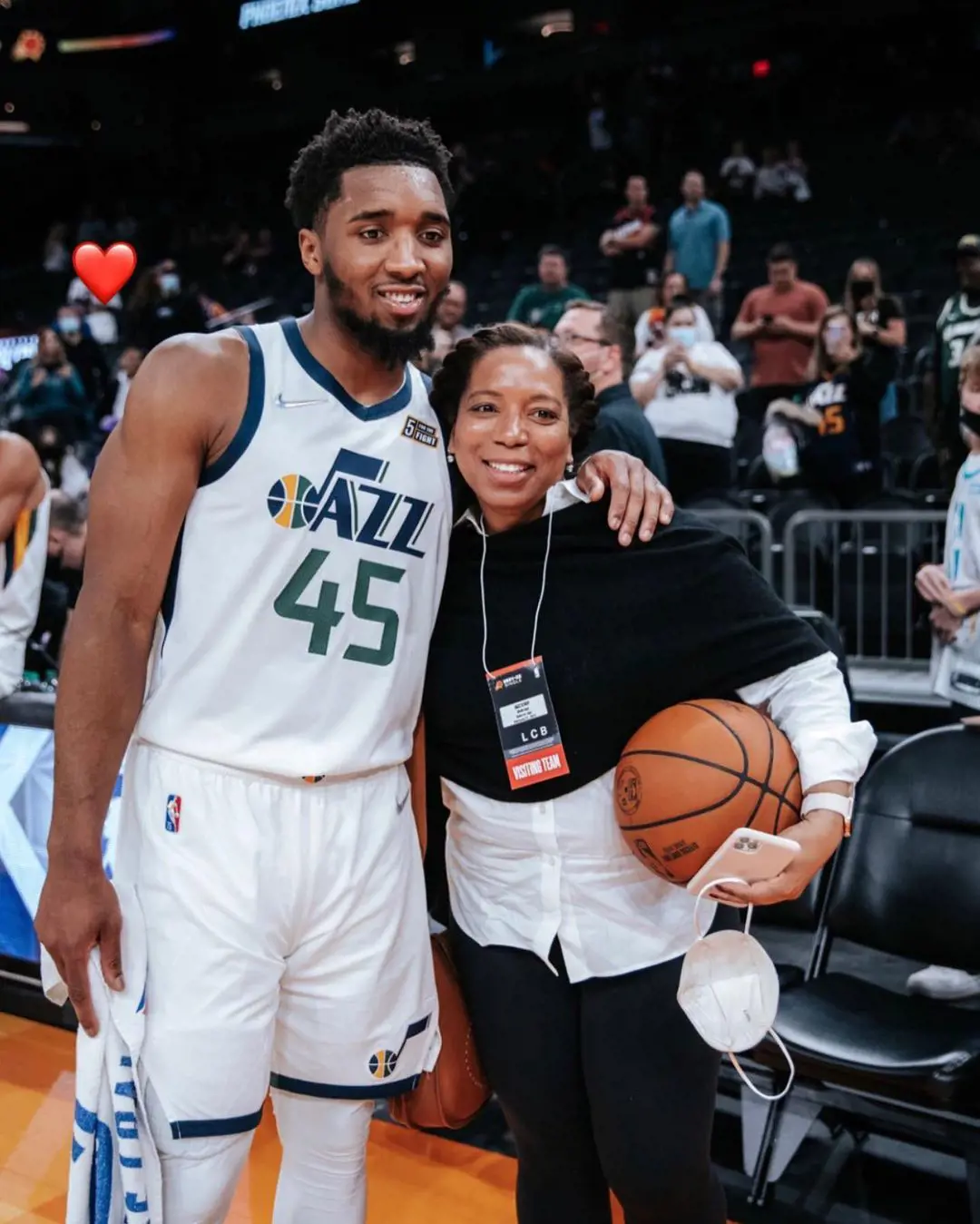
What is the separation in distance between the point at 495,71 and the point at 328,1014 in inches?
758

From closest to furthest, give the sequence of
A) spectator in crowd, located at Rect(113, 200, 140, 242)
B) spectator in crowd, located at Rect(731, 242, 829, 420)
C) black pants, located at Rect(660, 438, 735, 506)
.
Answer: black pants, located at Rect(660, 438, 735, 506), spectator in crowd, located at Rect(731, 242, 829, 420), spectator in crowd, located at Rect(113, 200, 140, 242)

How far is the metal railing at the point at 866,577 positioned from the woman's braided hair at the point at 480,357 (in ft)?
12.2

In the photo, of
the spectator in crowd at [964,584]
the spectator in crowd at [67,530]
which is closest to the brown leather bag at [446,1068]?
the spectator in crowd at [964,584]

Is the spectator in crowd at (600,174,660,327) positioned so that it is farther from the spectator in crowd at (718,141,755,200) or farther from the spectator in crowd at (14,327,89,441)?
the spectator in crowd at (14,327,89,441)

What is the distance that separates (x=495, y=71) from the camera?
19.2m

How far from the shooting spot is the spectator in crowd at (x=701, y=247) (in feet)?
29.8

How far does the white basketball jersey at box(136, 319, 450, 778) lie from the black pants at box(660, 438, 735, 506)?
4.62 m

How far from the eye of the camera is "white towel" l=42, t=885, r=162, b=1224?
183cm

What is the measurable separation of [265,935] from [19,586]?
249cm

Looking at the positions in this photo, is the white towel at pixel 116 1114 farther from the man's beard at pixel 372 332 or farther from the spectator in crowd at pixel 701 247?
the spectator in crowd at pixel 701 247

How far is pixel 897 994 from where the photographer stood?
301cm

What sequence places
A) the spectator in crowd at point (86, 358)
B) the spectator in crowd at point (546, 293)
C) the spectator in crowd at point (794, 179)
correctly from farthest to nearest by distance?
the spectator in crowd at point (794, 179), the spectator in crowd at point (86, 358), the spectator in crowd at point (546, 293)

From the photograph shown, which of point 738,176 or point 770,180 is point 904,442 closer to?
point 770,180

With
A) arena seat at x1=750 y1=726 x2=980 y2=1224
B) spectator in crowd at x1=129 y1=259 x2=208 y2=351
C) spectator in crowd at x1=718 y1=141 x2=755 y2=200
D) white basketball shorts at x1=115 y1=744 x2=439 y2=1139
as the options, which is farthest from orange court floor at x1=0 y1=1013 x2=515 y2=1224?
spectator in crowd at x1=718 y1=141 x2=755 y2=200
